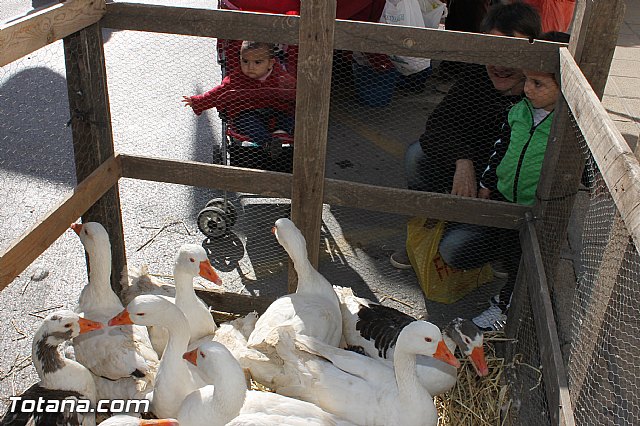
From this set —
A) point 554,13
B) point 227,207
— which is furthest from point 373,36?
point 554,13

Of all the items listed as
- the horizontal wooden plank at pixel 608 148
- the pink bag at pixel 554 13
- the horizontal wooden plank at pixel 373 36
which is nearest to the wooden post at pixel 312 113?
the horizontal wooden plank at pixel 373 36

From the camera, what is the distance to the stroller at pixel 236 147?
4121 millimetres

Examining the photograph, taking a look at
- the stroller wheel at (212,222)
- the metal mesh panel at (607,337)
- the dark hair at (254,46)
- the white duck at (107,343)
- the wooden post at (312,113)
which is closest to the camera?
the metal mesh panel at (607,337)

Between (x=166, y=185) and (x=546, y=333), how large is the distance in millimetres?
3341

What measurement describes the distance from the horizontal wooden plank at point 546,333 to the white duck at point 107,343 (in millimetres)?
1747

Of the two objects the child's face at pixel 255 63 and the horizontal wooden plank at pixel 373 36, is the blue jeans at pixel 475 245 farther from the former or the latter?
the child's face at pixel 255 63

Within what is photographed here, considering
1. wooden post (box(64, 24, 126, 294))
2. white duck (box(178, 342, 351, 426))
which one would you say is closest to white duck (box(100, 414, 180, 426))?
white duck (box(178, 342, 351, 426))

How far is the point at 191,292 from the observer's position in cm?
317

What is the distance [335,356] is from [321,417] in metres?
0.34

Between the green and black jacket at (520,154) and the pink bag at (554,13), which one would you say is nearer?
the green and black jacket at (520,154)

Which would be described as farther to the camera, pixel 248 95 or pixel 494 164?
pixel 248 95

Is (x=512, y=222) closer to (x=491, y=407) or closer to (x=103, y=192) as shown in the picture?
(x=491, y=407)

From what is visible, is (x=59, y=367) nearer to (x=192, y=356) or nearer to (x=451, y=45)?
(x=192, y=356)

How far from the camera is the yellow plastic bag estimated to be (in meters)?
3.96
